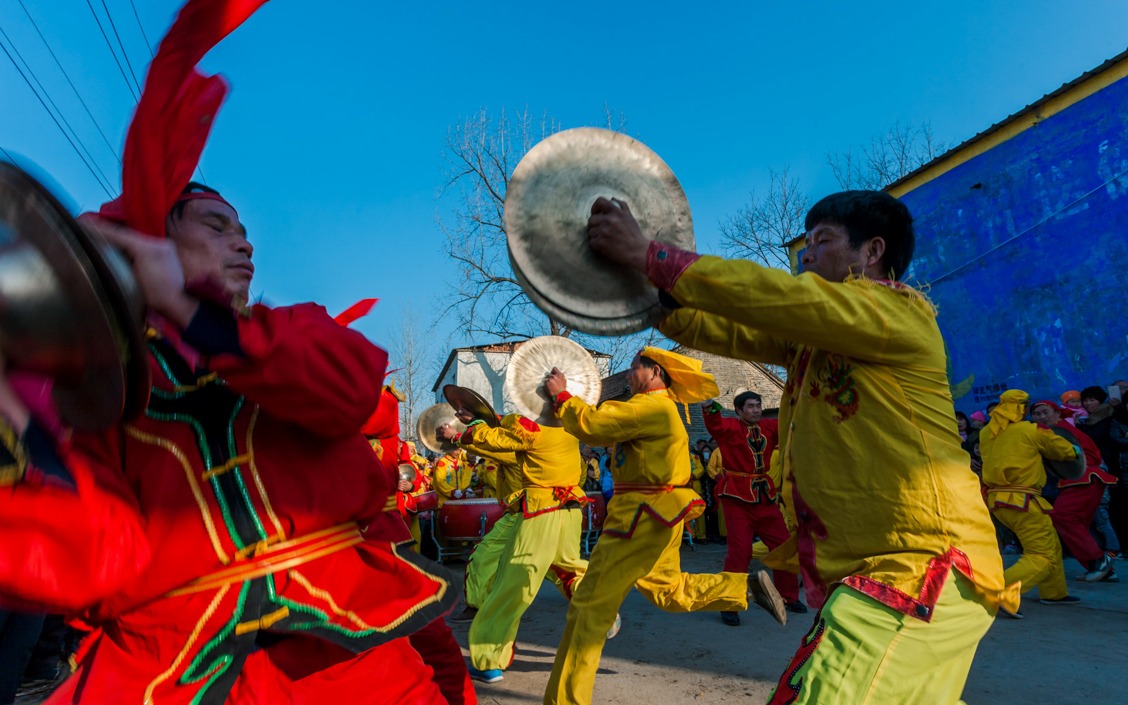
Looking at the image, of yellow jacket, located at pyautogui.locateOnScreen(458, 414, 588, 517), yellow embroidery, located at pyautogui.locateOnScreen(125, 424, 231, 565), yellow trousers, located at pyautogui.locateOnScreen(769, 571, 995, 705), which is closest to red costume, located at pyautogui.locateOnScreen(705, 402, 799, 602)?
yellow jacket, located at pyautogui.locateOnScreen(458, 414, 588, 517)

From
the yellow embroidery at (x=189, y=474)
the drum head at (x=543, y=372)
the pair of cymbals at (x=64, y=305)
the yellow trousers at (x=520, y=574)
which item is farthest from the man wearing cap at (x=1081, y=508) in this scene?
the pair of cymbals at (x=64, y=305)

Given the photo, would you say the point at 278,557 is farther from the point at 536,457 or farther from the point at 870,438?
the point at 536,457

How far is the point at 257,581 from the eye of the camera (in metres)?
1.35

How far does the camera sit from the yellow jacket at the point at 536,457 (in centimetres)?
570

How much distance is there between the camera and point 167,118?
1.31 m

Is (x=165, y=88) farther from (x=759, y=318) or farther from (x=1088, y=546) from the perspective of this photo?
(x=1088, y=546)

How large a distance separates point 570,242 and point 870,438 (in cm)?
105

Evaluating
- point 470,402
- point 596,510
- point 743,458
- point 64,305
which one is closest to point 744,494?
point 743,458

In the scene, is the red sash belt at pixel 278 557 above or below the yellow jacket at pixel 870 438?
below

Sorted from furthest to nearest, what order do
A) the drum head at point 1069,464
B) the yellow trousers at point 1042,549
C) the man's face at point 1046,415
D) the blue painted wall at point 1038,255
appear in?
the blue painted wall at point 1038,255 < the man's face at point 1046,415 < the drum head at point 1069,464 < the yellow trousers at point 1042,549

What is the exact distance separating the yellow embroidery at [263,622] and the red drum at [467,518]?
939 cm

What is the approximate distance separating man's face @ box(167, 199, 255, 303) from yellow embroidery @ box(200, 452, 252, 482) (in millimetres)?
364

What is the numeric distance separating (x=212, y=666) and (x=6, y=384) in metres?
0.66

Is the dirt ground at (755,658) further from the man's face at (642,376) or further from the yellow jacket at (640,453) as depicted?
the man's face at (642,376)
